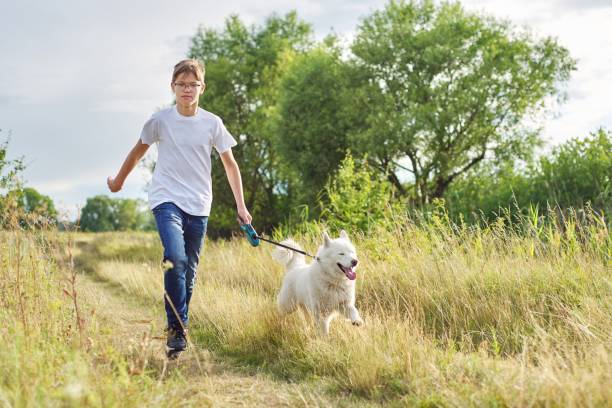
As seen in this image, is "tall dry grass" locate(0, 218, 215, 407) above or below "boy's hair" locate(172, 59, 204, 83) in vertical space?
below

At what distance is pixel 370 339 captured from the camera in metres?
4.20

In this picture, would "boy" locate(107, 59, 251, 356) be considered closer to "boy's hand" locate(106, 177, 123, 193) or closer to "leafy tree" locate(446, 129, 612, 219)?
"boy's hand" locate(106, 177, 123, 193)

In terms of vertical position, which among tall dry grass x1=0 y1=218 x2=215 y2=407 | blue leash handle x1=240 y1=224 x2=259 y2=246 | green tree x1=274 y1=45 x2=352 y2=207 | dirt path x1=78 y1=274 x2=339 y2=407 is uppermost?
green tree x1=274 y1=45 x2=352 y2=207

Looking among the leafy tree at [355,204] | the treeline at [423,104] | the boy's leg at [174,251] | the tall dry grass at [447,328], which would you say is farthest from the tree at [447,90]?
the boy's leg at [174,251]

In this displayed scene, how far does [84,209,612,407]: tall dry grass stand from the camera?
333 centimetres

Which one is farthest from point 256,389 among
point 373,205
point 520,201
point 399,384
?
point 520,201

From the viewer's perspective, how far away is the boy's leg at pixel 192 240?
484cm

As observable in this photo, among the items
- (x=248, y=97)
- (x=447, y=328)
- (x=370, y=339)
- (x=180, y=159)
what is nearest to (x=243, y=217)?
(x=180, y=159)

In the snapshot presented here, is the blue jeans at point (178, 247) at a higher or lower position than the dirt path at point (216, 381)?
higher

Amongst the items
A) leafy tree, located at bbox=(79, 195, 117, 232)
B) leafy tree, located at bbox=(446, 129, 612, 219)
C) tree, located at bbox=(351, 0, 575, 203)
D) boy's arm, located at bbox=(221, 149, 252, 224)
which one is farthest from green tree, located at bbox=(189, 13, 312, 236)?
leafy tree, located at bbox=(79, 195, 117, 232)

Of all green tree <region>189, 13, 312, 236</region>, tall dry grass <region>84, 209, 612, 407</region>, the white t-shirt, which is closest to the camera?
tall dry grass <region>84, 209, 612, 407</region>

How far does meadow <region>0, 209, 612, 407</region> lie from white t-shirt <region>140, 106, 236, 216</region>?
0.82m

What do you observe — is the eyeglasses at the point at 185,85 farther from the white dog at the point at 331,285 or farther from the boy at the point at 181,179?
the white dog at the point at 331,285

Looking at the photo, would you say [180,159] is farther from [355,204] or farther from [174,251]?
[355,204]
